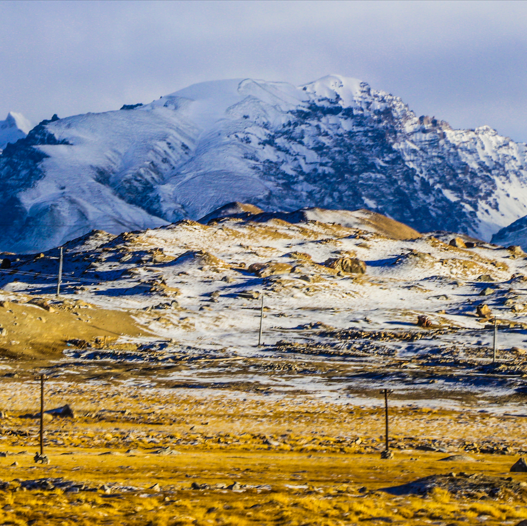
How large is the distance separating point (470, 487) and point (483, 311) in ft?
312

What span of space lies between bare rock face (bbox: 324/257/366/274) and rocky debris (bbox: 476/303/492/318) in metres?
40.3

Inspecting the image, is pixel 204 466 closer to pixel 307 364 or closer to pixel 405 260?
pixel 307 364

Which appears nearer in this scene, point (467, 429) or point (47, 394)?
point (467, 429)

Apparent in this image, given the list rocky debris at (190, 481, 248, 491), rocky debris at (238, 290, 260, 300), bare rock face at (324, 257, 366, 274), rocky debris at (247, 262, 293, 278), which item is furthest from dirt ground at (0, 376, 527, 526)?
bare rock face at (324, 257, 366, 274)

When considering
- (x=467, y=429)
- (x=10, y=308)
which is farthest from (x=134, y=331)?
(x=467, y=429)

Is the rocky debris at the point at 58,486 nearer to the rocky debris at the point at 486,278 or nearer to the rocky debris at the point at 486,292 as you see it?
the rocky debris at the point at 486,292

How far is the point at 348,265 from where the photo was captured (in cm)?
15312

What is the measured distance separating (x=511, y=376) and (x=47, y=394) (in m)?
43.7

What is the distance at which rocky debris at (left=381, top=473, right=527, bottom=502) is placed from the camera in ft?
77.3

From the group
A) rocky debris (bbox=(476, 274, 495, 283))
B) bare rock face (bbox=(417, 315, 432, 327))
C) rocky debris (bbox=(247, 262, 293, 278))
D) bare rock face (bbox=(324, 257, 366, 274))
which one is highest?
bare rock face (bbox=(324, 257, 366, 274))

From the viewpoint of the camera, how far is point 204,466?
3102 cm

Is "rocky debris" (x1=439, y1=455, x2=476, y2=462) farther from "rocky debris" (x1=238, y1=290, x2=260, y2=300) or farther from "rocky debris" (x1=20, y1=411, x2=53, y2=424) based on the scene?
"rocky debris" (x1=238, y1=290, x2=260, y2=300)

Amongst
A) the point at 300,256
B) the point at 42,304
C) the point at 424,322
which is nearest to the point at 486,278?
the point at 300,256

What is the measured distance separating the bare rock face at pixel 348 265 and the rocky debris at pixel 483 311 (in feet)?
132
